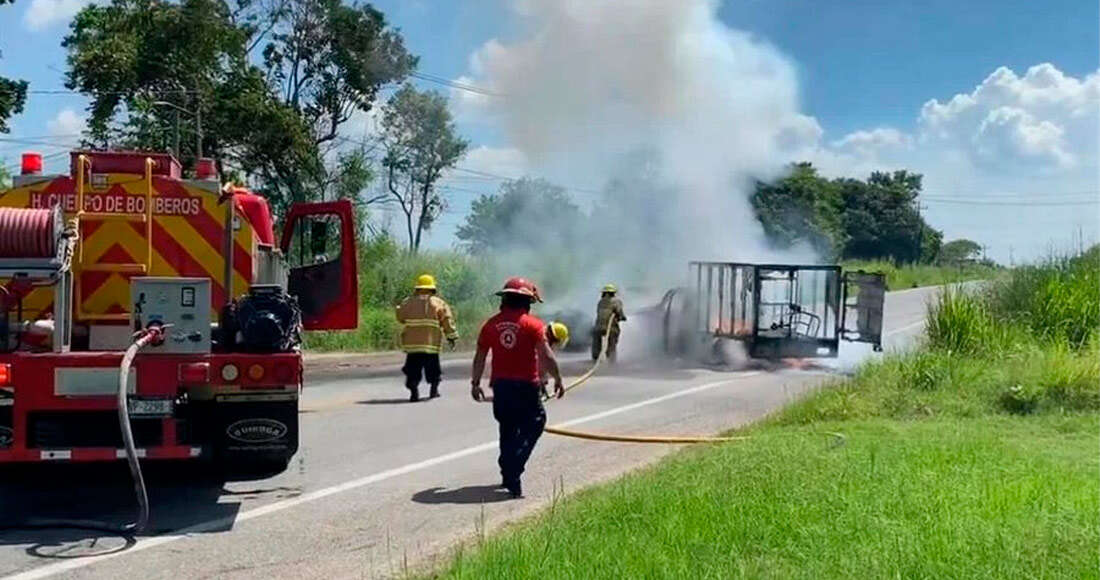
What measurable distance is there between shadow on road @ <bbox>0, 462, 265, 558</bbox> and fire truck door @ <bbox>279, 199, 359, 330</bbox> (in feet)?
5.92

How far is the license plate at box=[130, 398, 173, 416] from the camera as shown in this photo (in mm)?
7230

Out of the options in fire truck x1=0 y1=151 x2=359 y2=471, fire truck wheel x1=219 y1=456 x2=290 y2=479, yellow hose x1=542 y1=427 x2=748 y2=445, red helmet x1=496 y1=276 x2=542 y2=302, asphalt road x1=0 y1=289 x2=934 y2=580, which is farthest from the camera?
yellow hose x1=542 y1=427 x2=748 y2=445

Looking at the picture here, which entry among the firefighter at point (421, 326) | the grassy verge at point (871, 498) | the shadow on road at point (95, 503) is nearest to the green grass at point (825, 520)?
the grassy verge at point (871, 498)

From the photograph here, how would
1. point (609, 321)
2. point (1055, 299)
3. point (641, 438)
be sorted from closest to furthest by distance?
point (641, 438) < point (1055, 299) < point (609, 321)

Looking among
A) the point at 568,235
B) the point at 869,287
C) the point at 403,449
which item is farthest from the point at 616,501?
the point at 568,235

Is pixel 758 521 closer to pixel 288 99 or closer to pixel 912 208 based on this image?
pixel 288 99

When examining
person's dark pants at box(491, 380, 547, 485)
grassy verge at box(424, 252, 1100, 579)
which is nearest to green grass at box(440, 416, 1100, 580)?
grassy verge at box(424, 252, 1100, 579)

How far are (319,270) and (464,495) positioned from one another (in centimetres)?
276

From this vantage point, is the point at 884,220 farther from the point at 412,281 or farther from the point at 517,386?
the point at 517,386

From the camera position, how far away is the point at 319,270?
10.4m

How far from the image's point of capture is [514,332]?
867 centimetres

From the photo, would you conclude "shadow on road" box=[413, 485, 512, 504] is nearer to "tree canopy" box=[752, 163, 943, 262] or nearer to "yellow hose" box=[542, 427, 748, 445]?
"yellow hose" box=[542, 427, 748, 445]

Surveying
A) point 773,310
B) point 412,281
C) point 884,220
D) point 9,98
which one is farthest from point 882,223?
point 9,98

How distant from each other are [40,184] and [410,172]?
96.5ft
